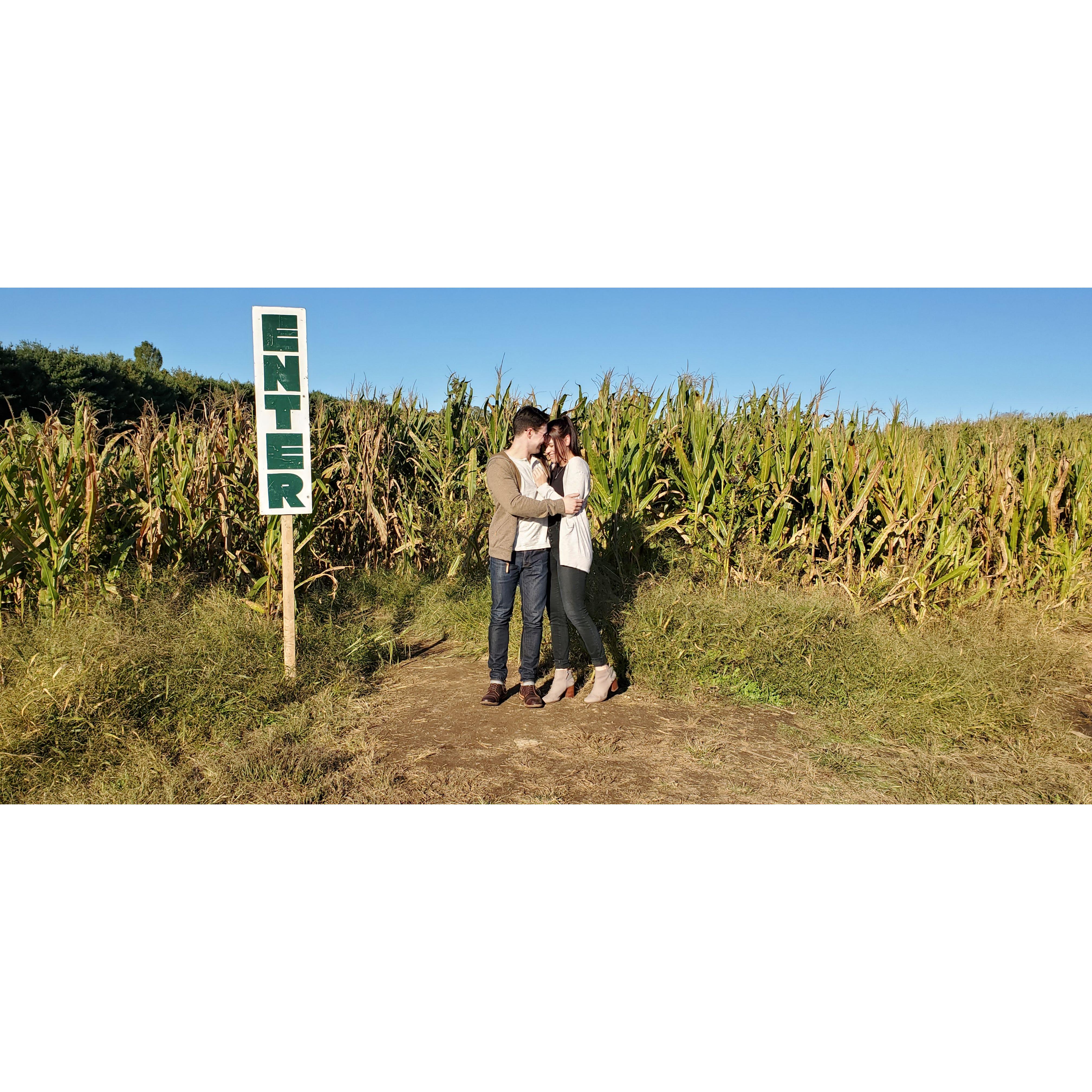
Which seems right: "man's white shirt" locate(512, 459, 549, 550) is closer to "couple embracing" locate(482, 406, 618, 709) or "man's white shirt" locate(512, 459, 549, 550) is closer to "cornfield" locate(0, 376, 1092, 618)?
"couple embracing" locate(482, 406, 618, 709)

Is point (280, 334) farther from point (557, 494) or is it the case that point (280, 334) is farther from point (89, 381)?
point (89, 381)

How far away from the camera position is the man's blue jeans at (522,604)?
4.50 meters

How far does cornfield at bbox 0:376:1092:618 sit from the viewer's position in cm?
548

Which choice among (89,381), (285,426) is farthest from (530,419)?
(89,381)

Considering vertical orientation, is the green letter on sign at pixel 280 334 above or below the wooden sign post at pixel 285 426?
above

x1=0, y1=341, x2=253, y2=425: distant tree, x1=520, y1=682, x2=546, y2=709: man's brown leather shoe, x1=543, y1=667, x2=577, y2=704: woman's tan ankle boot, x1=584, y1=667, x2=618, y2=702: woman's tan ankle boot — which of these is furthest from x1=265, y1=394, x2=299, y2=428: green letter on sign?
x1=0, y1=341, x2=253, y2=425: distant tree

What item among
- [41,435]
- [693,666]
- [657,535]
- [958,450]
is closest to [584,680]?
[693,666]

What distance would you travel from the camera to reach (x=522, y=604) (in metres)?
4.55

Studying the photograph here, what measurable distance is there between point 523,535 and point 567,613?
23.2 inches

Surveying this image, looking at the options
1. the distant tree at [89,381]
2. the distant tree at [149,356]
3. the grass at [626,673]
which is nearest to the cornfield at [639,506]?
the grass at [626,673]

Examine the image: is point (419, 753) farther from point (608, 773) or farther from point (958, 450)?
point (958, 450)

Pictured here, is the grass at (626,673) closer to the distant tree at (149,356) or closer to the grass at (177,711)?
the grass at (177,711)

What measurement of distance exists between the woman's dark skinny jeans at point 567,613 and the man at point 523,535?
76 millimetres

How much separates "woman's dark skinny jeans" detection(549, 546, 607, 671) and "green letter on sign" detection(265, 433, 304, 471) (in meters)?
1.86
